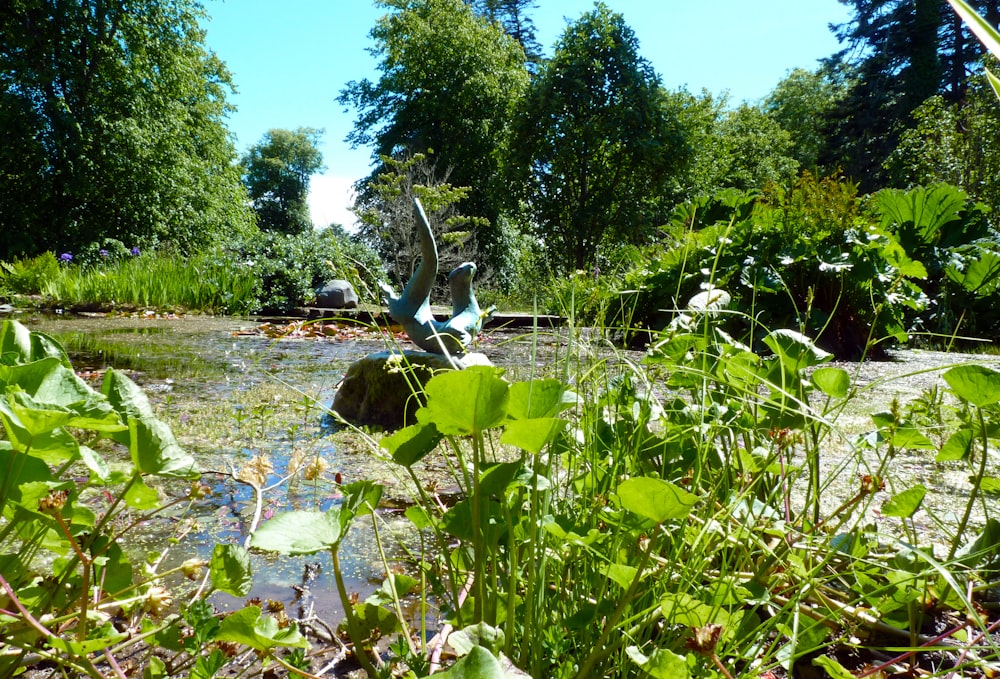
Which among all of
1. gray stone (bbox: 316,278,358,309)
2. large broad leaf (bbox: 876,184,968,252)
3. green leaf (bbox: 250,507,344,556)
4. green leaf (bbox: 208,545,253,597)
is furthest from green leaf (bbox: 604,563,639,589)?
gray stone (bbox: 316,278,358,309)

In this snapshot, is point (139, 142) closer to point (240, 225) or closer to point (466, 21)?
point (240, 225)

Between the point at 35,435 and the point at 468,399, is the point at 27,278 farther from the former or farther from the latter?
the point at 468,399

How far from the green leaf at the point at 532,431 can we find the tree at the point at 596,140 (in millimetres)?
13864

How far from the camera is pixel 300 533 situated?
1.75ft

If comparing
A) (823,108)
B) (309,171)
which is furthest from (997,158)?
(309,171)

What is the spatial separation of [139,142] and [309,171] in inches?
1343

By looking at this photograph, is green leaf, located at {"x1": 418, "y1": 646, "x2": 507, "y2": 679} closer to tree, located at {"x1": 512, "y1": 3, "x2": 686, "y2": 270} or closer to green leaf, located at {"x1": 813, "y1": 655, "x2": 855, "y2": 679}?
green leaf, located at {"x1": 813, "y1": 655, "x2": 855, "y2": 679}

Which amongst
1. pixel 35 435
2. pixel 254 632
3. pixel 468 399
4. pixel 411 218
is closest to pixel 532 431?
pixel 468 399

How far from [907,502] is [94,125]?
19675 millimetres

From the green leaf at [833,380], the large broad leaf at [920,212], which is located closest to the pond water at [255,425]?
the green leaf at [833,380]

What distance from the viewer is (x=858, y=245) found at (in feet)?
18.0

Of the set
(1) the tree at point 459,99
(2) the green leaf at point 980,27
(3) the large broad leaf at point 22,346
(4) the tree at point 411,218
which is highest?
(1) the tree at point 459,99

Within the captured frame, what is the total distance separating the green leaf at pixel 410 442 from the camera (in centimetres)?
66

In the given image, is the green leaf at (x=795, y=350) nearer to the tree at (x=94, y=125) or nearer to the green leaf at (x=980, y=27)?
the green leaf at (x=980, y=27)
